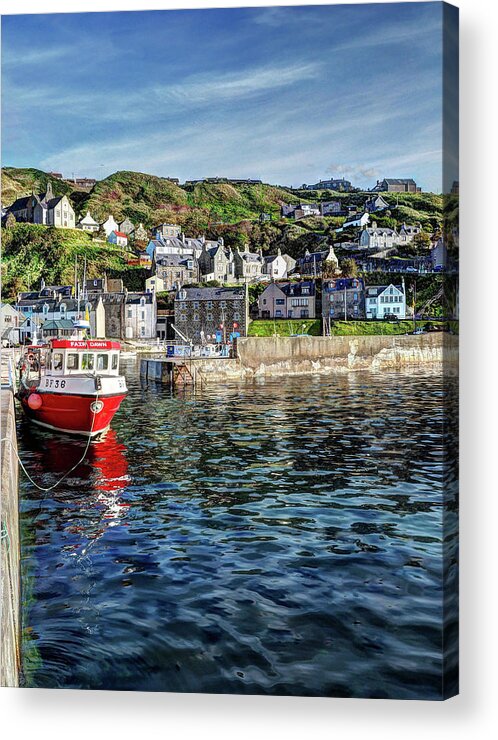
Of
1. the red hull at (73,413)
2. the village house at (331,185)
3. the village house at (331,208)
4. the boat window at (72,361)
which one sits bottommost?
the red hull at (73,413)

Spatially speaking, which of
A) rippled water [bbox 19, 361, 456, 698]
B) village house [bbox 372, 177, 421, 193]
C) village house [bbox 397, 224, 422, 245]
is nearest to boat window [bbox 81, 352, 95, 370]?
rippled water [bbox 19, 361, 456, 698]

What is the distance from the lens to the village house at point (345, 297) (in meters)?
8.03

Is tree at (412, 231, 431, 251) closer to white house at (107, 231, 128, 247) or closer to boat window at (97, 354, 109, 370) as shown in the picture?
white house at (107, 231, 128, 247)

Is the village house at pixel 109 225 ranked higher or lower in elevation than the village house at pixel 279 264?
higher

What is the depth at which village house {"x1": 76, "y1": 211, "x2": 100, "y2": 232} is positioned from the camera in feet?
26.1

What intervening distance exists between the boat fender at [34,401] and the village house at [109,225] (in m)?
5.73

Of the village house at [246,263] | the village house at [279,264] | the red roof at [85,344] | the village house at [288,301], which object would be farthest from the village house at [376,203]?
the red roof at [85,344]

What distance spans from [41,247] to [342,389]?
12.8 feet

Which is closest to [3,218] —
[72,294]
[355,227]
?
[72,294]

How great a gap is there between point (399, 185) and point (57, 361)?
24.6 ft

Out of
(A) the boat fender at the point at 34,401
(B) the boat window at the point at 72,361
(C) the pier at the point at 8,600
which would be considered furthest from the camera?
(A) the boat fender at the point at 34,401

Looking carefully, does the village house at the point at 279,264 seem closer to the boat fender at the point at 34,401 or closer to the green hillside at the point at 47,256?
the green hillside at the point at 47,256

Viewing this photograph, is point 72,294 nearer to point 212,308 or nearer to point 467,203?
point 212,308

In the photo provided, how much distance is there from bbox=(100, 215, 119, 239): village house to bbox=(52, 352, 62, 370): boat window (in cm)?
476
